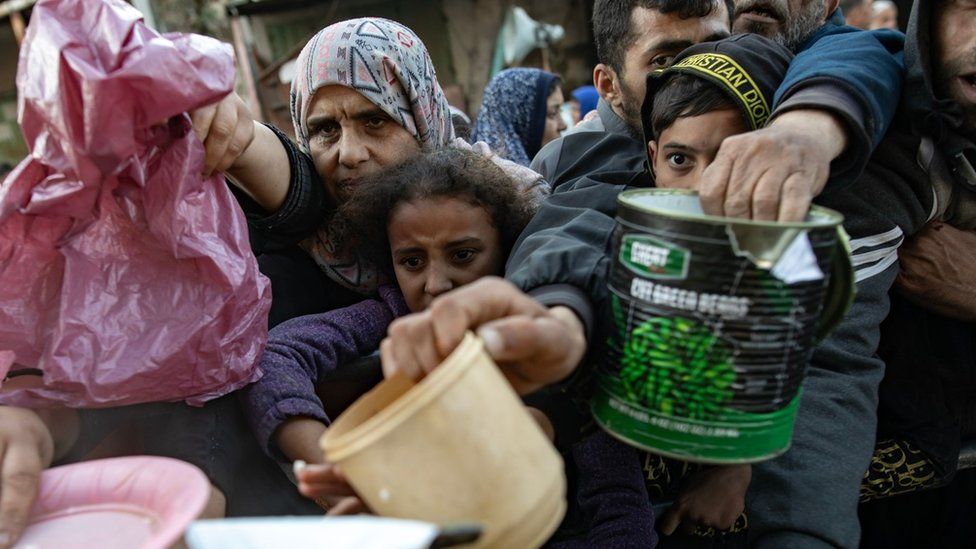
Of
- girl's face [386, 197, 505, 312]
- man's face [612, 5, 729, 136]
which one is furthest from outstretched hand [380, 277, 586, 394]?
man's face [612, 5, 729, 136]

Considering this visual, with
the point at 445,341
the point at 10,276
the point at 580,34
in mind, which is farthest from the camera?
the point at 580,34

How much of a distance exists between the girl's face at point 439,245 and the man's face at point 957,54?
115 cm

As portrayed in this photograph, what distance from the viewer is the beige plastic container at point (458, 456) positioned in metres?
0.72

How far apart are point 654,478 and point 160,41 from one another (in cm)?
146

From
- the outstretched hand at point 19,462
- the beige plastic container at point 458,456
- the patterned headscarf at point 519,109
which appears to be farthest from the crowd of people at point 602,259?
the patterned headscarf at point 519,109

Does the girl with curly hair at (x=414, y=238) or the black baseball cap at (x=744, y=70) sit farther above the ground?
the black baseball cap at (x=744, y=70)

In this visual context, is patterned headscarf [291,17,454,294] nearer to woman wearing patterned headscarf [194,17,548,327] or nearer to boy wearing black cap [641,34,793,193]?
woman wearing patterned headscarf [194,17,548,327]

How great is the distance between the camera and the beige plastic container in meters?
0.72

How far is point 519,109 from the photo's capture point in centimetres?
448

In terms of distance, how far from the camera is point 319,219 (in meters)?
1.88

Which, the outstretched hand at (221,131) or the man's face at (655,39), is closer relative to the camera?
the outstretched hand at (221,131)

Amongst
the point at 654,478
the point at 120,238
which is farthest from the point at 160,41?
the point at 654,478

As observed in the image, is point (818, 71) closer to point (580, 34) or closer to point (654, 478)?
point (654, 478)

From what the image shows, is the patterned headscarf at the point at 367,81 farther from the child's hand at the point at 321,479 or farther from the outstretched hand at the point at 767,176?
the outstretched hand at the point at 767,176
